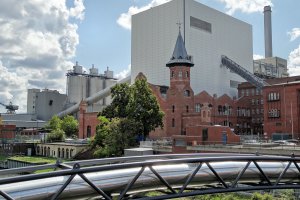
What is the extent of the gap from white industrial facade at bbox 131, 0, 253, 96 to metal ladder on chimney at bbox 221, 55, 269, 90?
1.77 metres

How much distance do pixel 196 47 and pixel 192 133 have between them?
132 ft

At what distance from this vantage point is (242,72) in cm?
8438

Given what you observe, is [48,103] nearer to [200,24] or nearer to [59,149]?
[59,149]

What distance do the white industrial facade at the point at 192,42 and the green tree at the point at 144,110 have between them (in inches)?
1069

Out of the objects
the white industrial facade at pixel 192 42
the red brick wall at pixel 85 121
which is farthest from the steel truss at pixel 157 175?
the red brick wall at pixel 85 121

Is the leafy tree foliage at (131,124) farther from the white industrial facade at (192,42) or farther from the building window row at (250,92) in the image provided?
the building window row at (250,92)

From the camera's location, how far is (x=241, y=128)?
8206 centimetres

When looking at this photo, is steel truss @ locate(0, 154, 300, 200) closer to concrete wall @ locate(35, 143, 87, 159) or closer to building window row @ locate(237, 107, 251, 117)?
concrete wall @ locate(35, 143, 87, 159)

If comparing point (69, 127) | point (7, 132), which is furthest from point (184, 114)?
point (7, 132)

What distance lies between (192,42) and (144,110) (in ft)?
110

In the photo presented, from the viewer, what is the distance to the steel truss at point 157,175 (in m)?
8.08

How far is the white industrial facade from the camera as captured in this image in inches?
3187

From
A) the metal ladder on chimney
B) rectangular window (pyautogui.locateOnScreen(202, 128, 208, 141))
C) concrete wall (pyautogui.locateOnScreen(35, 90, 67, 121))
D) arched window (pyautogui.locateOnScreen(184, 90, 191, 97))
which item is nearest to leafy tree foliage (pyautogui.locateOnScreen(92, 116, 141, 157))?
rectangular window (pyautogui.locateOnScreen(202, 128, 208, 141))

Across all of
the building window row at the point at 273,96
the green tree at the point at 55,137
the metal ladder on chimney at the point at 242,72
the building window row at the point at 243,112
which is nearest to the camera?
the building window row at the point at 273,96
